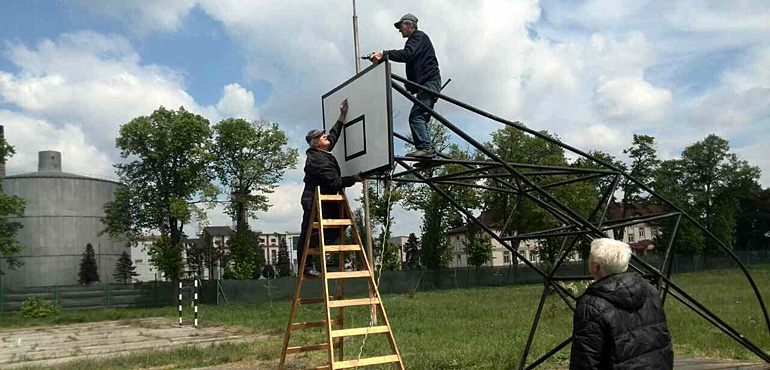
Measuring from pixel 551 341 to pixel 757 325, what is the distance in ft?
14.5

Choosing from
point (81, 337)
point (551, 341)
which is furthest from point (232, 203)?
point (551, 341)

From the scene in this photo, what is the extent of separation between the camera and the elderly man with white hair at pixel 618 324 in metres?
3.25

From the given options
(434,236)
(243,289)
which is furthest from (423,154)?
(434,236)

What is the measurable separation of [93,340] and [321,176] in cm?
1322

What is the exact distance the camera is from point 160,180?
36.4 metres

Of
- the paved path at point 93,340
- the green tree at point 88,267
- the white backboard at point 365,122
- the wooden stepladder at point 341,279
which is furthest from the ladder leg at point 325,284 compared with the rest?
the green tree at point 88,267

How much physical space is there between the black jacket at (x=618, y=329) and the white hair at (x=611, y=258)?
5 centimetres

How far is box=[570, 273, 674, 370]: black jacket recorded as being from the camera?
325 centimetres

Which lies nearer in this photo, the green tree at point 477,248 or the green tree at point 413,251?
the green tree at point 477,248

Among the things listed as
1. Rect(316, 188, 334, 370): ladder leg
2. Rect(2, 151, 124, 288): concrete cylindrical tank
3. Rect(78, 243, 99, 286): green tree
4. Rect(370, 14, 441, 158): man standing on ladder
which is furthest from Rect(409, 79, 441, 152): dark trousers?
Rect(78, 243, 99, 286): green tree

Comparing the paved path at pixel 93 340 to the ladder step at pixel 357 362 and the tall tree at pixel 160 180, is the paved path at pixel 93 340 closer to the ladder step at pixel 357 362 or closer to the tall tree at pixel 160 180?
the ladder step at pixel 357 362

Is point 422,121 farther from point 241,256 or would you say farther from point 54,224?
point 54,224

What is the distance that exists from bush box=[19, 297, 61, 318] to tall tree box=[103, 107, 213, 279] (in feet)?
22.4

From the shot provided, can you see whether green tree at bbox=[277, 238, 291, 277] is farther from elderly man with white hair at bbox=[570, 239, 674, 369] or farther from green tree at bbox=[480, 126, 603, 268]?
elderly man with white hair at bbox=[570, 239, 674, 369]
